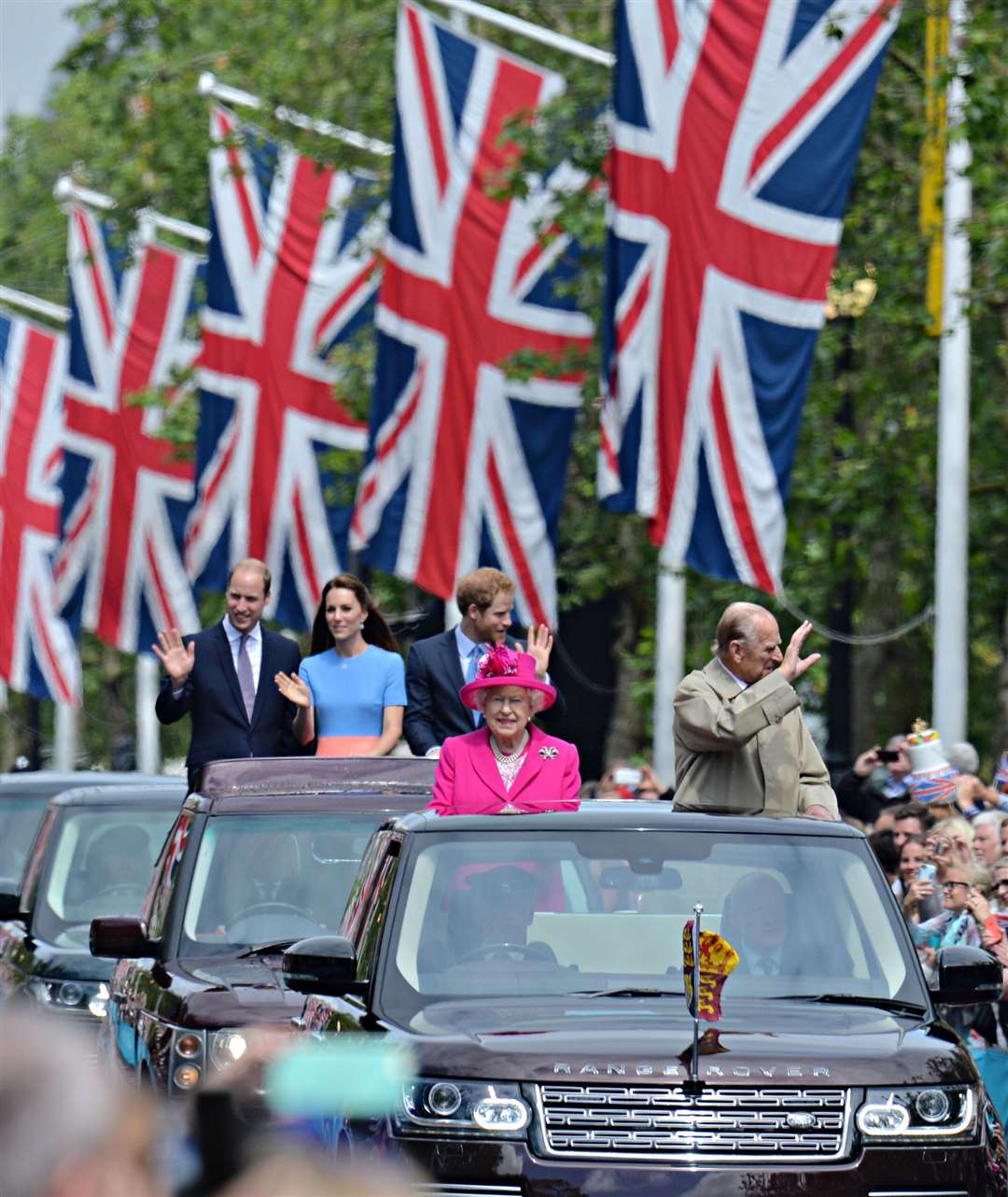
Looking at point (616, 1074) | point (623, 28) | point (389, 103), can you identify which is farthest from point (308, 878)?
point (389, 103)

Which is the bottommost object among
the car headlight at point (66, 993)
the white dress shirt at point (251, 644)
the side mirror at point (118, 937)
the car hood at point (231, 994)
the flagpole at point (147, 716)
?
the flagpole at point (147, 716)

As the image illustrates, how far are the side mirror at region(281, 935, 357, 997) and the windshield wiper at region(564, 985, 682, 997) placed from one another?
60 cm

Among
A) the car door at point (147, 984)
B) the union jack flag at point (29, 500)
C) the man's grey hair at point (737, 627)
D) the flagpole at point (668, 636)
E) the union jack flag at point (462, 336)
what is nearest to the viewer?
the man's grey hair at point (737, 627)

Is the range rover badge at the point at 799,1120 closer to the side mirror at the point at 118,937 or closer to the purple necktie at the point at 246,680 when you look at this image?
the side mirror at the point at 118,937

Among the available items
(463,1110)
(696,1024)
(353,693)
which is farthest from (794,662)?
(353,693)

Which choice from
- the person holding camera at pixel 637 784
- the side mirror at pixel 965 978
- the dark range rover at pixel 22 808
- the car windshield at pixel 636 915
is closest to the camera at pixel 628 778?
the person holding camera at pixel 637 784

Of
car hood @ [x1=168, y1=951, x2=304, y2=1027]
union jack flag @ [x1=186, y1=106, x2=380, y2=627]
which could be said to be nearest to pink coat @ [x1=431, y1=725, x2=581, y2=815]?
car hood @ [x1=168, y1=951, x2=304, y2=1027]

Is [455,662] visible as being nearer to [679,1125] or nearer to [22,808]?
[22,808]

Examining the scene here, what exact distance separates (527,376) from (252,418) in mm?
6629

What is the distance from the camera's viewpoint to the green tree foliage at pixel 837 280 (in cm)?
2386

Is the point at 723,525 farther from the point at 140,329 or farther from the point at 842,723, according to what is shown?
the point at 140,329

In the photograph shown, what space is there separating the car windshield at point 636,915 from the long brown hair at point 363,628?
190 inches

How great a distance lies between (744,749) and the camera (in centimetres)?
936

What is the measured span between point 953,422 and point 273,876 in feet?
34.6
